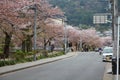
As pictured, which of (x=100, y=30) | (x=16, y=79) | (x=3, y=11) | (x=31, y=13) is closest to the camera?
(x=16, y=79)

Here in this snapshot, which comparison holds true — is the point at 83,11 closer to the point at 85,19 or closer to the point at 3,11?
the point at 85,19

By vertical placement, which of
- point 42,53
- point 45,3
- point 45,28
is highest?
point 45,3

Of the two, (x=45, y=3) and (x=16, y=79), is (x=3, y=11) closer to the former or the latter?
(x=16, y=79)

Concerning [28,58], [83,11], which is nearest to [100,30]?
[83,11]

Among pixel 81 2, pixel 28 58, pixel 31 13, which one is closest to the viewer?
pixel 28 58

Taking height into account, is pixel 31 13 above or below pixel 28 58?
above

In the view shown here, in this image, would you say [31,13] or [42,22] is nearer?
[31,13]

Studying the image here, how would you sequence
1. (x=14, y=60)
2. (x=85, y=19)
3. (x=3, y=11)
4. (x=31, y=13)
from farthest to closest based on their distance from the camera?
(x=85, y=19) → (x=31, y=13) → (x=14, y=60) → (x=3, y=11)

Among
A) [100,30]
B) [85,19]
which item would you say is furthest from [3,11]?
[100,30]

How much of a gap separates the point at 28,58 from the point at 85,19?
329 feet

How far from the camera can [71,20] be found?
5640 inches

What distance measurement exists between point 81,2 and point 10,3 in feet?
329

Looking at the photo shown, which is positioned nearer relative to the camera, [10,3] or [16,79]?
[16,79]

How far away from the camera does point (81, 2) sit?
125375 millimetres
